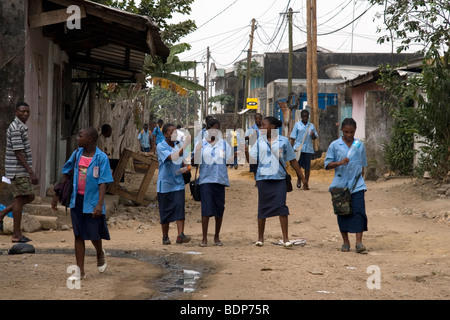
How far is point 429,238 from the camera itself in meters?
9.73

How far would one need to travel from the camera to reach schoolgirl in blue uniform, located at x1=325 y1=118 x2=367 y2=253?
8.78m

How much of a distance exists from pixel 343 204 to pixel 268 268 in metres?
1.87

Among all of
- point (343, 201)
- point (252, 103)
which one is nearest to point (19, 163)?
Answer: point (343, 201)

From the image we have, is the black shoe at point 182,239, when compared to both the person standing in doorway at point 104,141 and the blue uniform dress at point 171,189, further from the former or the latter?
the person standing in doorway at point 104,141

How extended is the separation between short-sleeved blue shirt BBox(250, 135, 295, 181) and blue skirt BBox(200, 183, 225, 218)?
59 centimetres

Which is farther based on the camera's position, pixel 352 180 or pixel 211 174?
pixel 211 174

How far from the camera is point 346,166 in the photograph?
8828 millimetres

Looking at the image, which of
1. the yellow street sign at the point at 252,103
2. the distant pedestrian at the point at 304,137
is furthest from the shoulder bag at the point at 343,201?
the yellow street sign at the point at 252,103

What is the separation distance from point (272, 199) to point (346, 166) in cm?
109

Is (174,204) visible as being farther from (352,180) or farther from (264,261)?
(352,180)

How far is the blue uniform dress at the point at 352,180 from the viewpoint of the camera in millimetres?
8781
